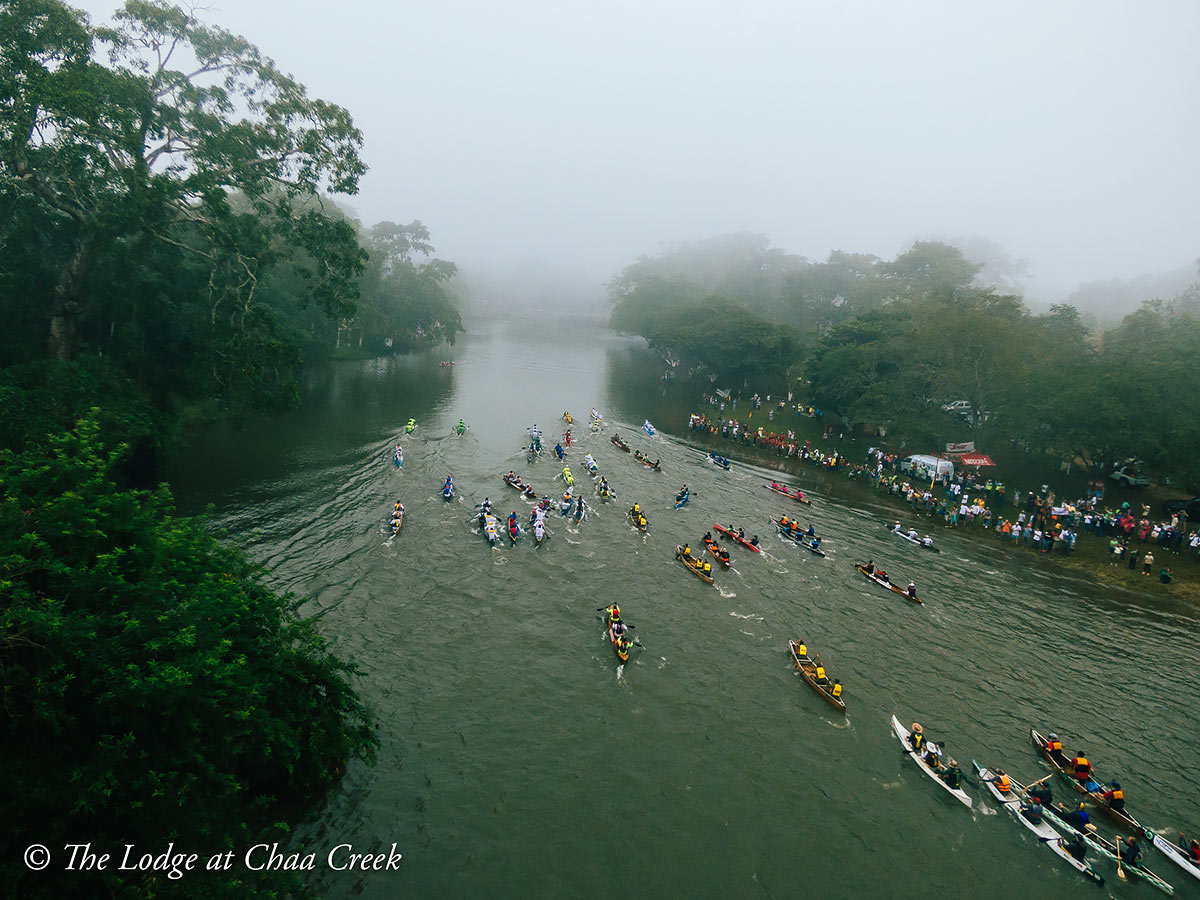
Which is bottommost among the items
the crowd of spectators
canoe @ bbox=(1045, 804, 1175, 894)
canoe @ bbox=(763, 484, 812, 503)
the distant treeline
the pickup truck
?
canoe @ bbox=(1045, 804, 1175, 894)

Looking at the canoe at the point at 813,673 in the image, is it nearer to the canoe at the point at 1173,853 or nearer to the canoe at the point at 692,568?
the canoe at the point at 692,568

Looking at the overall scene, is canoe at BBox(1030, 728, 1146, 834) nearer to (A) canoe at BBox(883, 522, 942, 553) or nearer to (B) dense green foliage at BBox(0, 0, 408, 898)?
(A) canoe at BBox(883, 522, 942, 553)

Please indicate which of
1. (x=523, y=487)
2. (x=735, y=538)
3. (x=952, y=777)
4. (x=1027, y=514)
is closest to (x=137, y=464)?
(x=523, y=487)

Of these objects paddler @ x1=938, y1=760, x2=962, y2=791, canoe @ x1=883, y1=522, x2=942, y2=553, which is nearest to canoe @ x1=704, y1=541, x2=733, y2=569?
canoe @ x1=883, y1=522, x2=942, y2=553

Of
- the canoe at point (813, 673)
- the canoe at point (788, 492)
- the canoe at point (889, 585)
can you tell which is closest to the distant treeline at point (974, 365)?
the canoe at point (788, 492)

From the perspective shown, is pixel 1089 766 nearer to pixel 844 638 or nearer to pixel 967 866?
pixel 967 866

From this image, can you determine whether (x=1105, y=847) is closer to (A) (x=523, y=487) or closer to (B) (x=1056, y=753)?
(B) (x=1056, y=753)
